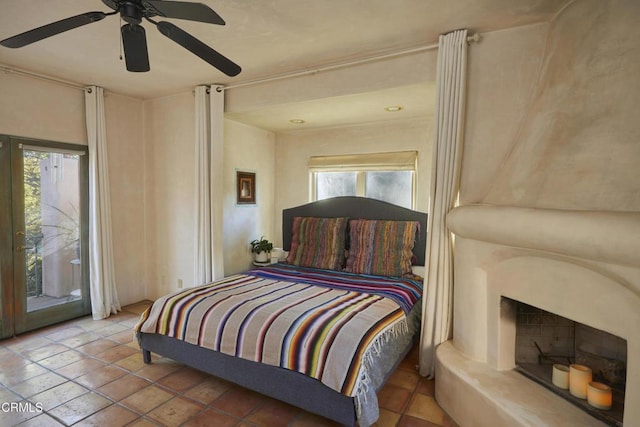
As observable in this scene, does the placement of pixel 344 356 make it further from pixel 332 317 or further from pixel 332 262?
pixel 332 262

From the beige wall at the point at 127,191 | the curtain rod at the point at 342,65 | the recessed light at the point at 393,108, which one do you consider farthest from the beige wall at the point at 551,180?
the beige wall at the point at 127,191

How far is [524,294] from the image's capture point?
1956 millimetres

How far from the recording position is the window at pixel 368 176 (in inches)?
156

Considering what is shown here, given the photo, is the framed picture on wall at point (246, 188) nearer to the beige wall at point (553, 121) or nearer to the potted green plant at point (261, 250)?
the potted green plant at point (261, 250)

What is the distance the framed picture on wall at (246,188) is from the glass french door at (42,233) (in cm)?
164

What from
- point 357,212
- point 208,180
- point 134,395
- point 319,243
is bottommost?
point 134,395

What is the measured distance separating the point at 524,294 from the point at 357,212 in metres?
2.26

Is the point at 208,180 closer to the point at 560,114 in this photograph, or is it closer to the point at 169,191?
the point at 169,191

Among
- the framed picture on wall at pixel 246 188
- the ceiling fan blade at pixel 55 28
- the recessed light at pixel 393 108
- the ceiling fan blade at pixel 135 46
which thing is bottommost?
the framed picture on wall at pixel 246 188

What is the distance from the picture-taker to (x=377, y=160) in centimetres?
404

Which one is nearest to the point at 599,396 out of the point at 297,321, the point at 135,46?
the point at 297,321

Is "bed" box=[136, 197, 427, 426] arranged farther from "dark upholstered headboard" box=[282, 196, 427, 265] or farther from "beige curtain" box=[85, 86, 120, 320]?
"beige curtain" box=[85, 86, 120, 320]

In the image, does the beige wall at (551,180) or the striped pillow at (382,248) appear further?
the striped pillow at (382,248)

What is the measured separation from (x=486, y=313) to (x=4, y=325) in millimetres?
4194
